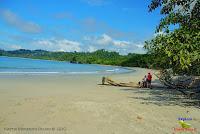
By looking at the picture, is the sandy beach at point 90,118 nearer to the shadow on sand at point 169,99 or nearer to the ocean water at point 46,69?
the shadow on sand at point 169,99

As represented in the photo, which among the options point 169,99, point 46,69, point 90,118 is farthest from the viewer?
point 46,69

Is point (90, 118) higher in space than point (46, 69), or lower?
higher

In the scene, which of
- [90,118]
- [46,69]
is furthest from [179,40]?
[46,69]

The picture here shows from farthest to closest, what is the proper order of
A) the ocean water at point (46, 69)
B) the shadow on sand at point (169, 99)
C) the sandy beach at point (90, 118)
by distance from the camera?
the ocean water at point (46, 69)
the shadow on sand at point (169, 99)
the sandy beach at point (90, 118)

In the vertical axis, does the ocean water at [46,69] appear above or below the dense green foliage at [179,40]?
below

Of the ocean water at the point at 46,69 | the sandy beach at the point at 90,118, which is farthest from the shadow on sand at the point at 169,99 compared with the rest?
the ocean water at the point at 46,69

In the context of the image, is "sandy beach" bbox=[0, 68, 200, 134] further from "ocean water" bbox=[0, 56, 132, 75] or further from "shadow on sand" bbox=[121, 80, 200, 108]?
"ocean water" bbox=[0, 56, 132, 75]

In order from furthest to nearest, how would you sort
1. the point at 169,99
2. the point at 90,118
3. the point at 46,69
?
the point at 46,69 → the point at 169,99 → the point at 90,118

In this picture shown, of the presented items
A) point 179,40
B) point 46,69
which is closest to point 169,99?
point 179,40

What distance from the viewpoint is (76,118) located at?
35.2 ft

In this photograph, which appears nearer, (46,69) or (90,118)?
(90,118)

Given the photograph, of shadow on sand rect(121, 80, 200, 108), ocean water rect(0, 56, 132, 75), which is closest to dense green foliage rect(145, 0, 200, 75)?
shadow on sand rect(121, 80, 200, 108)

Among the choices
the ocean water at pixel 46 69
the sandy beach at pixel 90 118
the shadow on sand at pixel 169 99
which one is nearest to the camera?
the sandy beach at pixel 90 118

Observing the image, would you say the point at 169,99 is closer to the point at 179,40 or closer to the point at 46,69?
the point at 179,40
